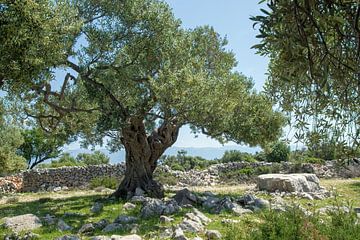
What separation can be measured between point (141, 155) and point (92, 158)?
35413 millimetres

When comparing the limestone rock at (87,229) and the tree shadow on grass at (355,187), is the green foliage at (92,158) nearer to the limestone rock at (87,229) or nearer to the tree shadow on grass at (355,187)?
the tree shadow on grass at (355,187)

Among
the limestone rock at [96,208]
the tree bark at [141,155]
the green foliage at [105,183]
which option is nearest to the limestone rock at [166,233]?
the limestone rock at [96,208]

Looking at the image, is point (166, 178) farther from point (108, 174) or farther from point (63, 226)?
point (63, 226)

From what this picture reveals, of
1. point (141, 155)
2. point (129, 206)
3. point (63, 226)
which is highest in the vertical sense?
point (141, 155)

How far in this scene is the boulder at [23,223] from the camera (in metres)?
11.6

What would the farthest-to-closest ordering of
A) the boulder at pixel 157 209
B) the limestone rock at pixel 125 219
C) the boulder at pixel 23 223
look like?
the boulder at pixel 157 209 < the limestone rock at pixel 125 219 < the boulder at pixel 23 223

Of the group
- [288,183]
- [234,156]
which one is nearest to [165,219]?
[288,183]

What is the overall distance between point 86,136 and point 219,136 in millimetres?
7708

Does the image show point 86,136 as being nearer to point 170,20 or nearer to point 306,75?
point 170,20

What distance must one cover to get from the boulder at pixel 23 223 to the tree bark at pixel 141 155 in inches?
229

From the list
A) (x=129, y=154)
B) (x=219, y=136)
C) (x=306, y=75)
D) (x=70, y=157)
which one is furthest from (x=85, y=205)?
(x=70, y=157)

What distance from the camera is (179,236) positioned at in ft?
30.9

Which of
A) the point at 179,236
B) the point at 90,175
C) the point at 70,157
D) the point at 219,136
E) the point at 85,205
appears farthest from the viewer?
the point at 70,157

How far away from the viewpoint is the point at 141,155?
62.1 ft
